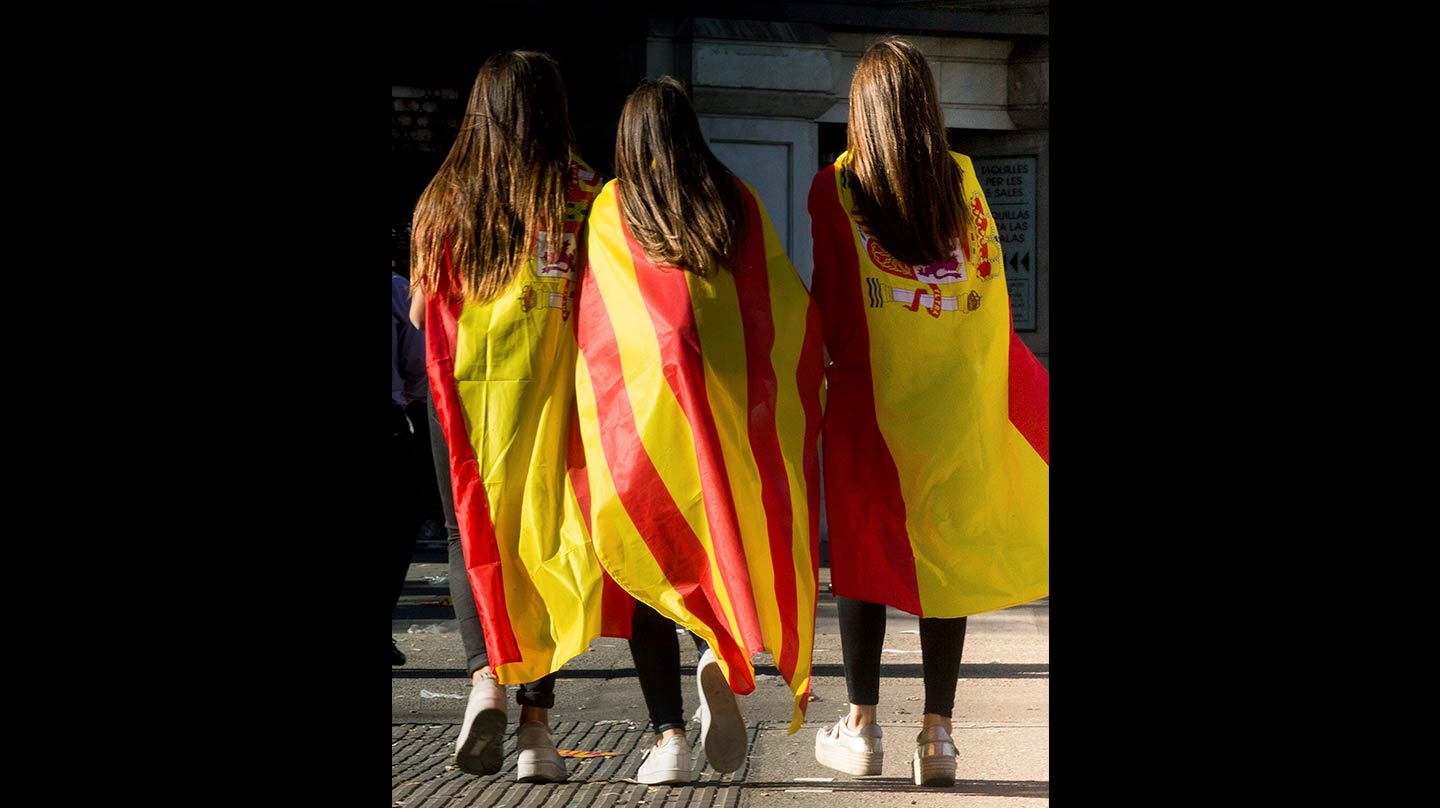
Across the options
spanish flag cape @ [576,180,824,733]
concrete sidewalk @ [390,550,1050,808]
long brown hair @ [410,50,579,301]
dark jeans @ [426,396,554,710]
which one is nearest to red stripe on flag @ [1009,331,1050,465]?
concrete sidewalk @ [390,550,1050,808]

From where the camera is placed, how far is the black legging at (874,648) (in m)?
4.42

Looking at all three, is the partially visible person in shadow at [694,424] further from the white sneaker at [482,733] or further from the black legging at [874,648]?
the white sneaker at [482,733]

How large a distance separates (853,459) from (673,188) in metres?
0.86

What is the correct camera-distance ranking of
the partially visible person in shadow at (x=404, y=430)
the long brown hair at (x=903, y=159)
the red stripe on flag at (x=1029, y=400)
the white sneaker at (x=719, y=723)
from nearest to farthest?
the white sneaker at (x=719, y=723) → the long brown hair at (x=903, y=159) → the red stripe on flag at (x=1029, y=400) → the partially visible person in shadow at (x=404, y=430)

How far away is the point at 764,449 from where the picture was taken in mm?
4301

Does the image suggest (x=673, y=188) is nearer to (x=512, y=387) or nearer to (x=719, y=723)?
(x=512, y=387)

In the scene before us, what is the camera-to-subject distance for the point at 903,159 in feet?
14.5

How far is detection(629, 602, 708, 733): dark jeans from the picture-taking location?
439 cm

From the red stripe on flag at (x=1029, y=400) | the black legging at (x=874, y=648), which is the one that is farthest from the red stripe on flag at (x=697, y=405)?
the red stripe on flag at (x=1029, y=400)

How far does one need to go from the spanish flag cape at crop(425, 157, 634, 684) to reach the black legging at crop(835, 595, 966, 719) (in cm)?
61

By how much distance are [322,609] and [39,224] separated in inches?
25.9

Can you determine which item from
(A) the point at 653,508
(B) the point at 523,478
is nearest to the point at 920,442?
(A) the point at 653,508

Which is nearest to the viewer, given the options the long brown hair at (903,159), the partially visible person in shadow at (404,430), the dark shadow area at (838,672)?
the long brown hair at (903,159)

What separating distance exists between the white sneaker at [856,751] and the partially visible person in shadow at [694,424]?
277 mm
